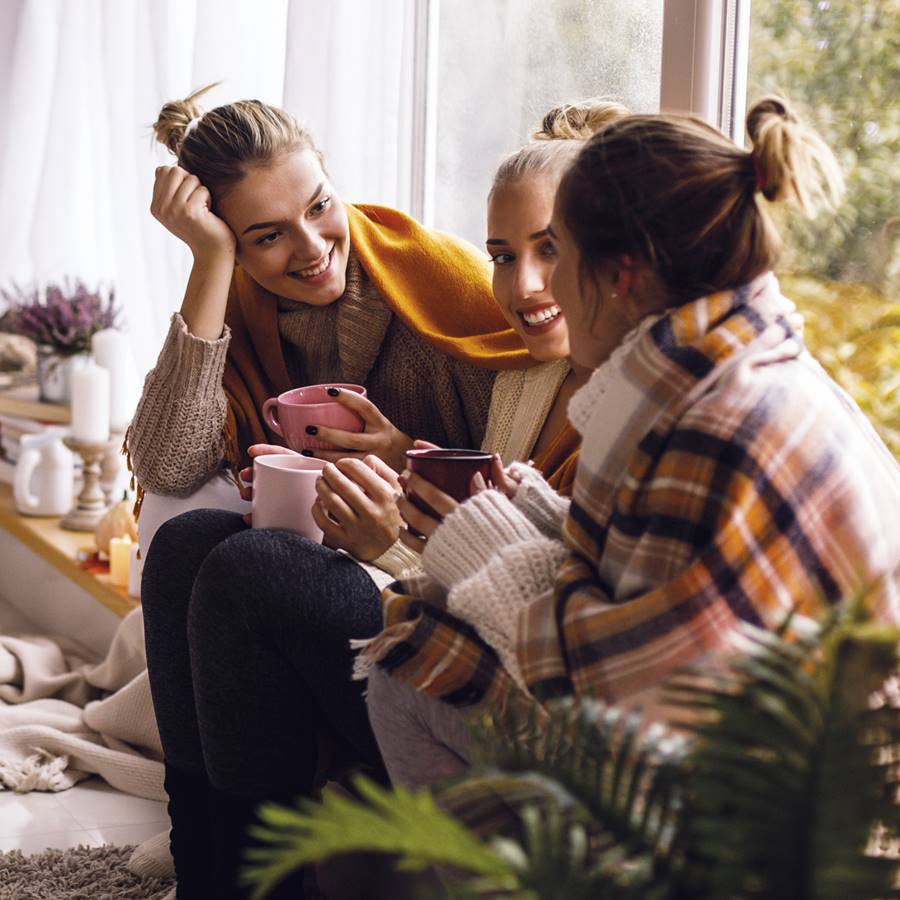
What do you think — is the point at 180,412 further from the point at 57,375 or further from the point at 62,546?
the point at 57,375

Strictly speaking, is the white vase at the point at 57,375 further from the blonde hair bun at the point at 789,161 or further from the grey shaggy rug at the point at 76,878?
the blonde hair bun at the point at 789,161

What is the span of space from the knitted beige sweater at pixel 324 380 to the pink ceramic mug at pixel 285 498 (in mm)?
296

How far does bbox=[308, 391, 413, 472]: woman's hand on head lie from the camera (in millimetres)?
1560

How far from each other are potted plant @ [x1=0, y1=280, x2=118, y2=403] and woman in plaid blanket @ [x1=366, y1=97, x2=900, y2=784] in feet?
7.32

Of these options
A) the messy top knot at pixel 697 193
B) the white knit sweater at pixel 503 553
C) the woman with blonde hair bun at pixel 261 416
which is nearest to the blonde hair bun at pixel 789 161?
the messy top knot at pixel 697 193

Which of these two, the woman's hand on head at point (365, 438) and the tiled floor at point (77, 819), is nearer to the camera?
the woman's hand on head at point (365, 438)

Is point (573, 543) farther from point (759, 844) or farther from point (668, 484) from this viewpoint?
point (759, 844)

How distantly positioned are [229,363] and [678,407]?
1.01 m

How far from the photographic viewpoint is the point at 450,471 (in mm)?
1171

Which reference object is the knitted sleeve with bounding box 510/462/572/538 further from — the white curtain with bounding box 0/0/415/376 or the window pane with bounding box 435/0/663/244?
the white curtain with bounding box 0/0/415/376

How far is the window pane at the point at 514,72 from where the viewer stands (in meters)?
1.81

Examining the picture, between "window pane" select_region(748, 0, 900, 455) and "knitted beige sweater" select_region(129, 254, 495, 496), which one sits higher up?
"window pane" select_region(748, 0, 900, 455)

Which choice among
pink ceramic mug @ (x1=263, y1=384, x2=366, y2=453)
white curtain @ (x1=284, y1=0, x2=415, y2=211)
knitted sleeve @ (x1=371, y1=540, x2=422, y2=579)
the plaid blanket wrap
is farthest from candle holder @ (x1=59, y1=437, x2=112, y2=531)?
the plaid blanket wrap

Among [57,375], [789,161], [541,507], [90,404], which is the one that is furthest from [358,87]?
[789,161]
